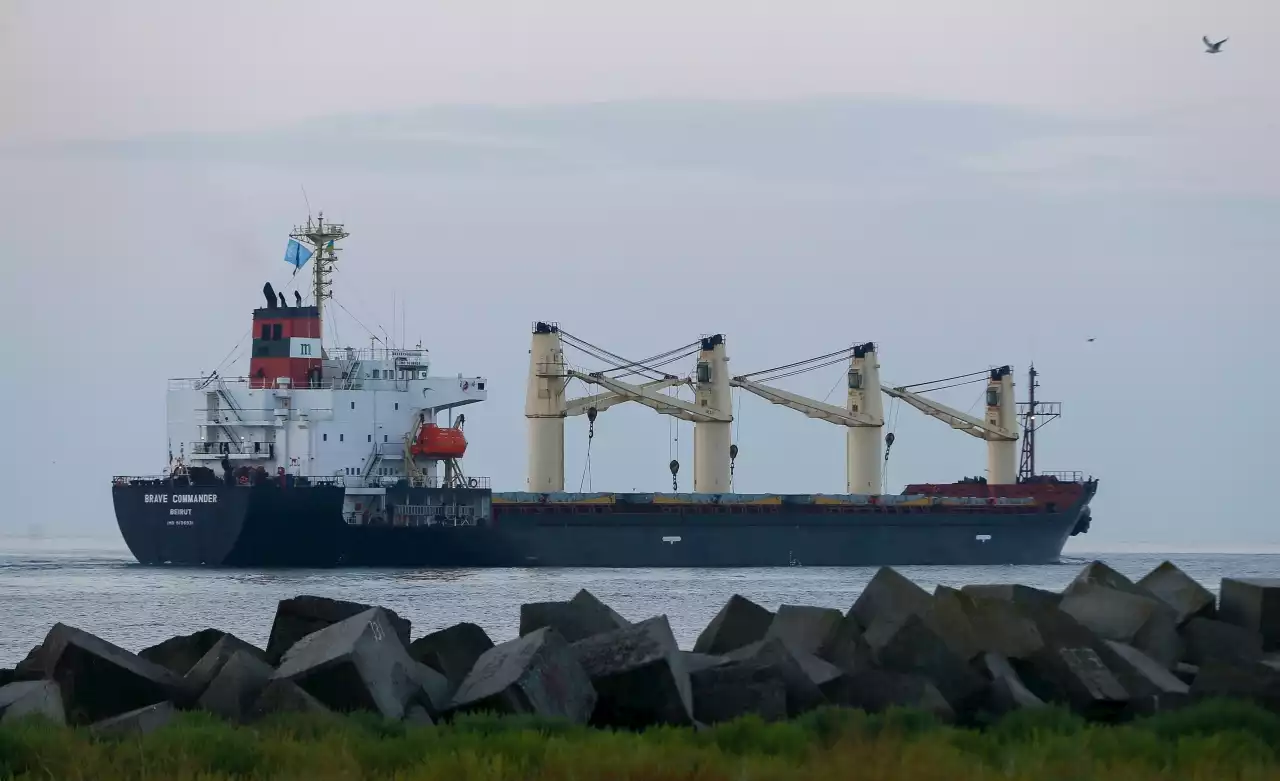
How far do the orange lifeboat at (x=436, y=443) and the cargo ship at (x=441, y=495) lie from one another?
0.04 m

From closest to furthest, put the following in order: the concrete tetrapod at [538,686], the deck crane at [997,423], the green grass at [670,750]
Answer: the green grass at [670,750] → the concrete tetrapod at [538,686] → the deck crane at [997,423]

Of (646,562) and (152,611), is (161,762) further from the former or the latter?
(646,562)

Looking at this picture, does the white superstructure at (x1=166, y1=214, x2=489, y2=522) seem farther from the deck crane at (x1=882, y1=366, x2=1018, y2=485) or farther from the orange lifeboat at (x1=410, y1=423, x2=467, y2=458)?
the deck crane at (x1=882, y1=366, x2=1018, y2=485)

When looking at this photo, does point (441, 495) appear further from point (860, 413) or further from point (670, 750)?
point (670, 750)

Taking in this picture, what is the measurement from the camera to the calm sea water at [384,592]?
23781mm

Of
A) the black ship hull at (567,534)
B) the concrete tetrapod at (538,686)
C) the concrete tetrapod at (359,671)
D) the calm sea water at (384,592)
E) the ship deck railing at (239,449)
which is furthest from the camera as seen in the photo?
the ship deck railing at (239,449)

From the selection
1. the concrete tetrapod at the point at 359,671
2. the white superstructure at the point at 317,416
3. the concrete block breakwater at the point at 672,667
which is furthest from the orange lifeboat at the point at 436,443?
the concrete tetrapod at the point at 359,671

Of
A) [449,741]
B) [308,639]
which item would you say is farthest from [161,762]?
[308,639]

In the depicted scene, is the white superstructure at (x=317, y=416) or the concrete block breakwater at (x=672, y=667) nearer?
the concrete block breakwater at (x=672, y=667)

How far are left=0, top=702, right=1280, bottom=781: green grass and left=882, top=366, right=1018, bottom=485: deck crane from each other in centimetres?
4887

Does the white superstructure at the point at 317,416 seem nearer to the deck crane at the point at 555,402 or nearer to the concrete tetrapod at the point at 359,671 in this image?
the deck crane at the point at 555,402

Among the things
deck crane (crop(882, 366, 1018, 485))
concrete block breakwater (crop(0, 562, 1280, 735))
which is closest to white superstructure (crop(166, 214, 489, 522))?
deck crane (crop(882, 366, 1018, 485))

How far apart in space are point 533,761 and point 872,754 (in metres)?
1.69

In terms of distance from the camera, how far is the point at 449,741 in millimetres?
9758
